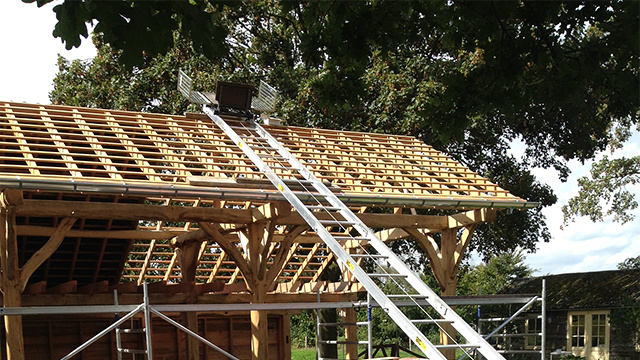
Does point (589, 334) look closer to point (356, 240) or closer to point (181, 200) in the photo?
point (181, 200)

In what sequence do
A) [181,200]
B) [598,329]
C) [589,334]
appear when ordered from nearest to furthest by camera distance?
[181,200] → [598,329] → [589,334]

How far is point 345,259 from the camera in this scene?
8211 millimetres

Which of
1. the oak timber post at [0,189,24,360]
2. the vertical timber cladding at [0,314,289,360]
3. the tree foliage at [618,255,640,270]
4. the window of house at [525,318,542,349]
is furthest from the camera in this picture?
the tree foliage at [618,255,640,270]

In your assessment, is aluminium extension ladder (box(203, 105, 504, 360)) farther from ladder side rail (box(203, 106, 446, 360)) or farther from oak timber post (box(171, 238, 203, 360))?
oak timber post (box(171, 238, 203, 360))

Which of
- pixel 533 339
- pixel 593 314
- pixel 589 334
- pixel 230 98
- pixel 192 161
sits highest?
pixel 230 98

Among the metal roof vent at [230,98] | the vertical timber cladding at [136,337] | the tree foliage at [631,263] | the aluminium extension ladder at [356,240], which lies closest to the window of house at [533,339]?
the vertical timber cladding at [136,337]

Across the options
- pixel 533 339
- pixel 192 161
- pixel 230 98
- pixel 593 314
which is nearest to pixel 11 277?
pixel 192 161

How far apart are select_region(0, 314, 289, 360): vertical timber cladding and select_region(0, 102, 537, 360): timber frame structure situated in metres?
0.66

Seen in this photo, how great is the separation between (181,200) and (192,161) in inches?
58.5

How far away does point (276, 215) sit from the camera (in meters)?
10.4

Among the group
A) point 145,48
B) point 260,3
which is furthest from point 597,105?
point 145,48

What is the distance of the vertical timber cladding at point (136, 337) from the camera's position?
1170cm

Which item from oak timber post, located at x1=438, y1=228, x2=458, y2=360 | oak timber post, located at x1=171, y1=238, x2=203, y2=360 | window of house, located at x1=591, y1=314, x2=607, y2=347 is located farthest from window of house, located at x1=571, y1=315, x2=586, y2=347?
oak timber post, located at x1=171, y1=238, x2=203, y2=360

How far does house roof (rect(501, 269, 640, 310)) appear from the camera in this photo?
1841 cm
